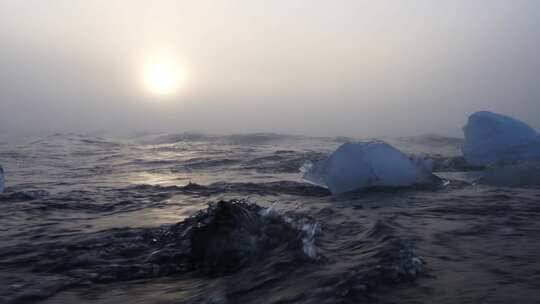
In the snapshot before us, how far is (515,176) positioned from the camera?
27.7 feet

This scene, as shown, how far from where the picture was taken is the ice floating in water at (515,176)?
322 inches

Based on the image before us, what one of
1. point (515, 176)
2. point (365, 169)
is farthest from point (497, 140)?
point (365, 169)

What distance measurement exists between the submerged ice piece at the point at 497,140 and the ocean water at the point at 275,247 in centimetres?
274

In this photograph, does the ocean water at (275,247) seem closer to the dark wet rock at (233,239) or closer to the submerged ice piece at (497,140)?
the dark wet rock at (233,239)

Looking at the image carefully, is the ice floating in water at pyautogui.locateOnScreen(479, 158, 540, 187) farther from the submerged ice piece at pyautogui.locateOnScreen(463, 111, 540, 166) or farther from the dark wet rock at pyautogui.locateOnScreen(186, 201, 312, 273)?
the dark wet rock at pyautogui.locateOnScreen(186, 201, 312, 273)

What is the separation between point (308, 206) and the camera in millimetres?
6625

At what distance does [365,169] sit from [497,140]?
3.65 metres

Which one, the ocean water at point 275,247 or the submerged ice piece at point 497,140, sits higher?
the submerged ice piece at point 497,140

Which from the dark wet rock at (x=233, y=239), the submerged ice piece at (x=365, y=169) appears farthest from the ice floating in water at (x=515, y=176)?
the dark wet rock at (x=233, y=239)

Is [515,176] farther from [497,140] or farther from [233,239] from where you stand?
[233,239]

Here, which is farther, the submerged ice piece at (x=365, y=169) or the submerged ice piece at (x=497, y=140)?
the submerged ice piece at (x=497, y=140)

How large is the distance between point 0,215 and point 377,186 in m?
5.30

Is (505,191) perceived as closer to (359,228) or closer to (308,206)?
(308,206)

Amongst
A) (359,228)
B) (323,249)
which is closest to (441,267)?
(323,249)
